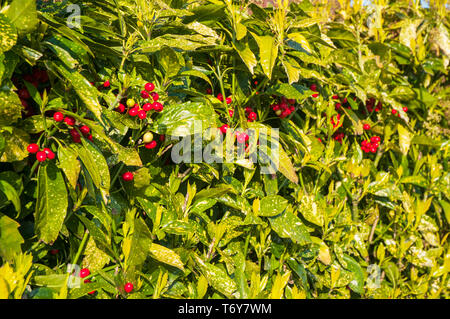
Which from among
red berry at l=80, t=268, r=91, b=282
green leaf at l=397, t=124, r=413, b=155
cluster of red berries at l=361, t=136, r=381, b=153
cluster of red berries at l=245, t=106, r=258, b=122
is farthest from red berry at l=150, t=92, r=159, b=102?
green leaf at l=397, t=124, r=413, b=155

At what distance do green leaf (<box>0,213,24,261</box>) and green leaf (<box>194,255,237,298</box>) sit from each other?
0.70 metres

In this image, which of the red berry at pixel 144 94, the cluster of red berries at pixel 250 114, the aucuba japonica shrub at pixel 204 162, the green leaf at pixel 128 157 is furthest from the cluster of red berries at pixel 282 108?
the green leaf at pixel 128 157

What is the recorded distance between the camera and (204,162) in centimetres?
167

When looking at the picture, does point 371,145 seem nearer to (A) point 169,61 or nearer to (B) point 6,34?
(A) point 169,61

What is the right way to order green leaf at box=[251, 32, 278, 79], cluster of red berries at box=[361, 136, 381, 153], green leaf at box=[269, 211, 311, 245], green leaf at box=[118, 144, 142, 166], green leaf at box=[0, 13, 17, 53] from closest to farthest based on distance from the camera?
1. green leaf at box=[0, 13, 17, 53]
2. green leaf at box=[118, 144, 142, 166]
3. green leaf at box=[251, 32, 278, 79]
4. green leaf at box=[269, 211, 311, 245]
5. cluster of red berries at box=[361, 136, 381, 153]

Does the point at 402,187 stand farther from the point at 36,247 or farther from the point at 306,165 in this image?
the point at 36,247

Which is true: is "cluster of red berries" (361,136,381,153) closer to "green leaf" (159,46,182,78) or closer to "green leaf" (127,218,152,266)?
"green leaf" (159,46,182,78)

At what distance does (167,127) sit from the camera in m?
1.46

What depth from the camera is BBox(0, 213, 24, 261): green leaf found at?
1218 millimetres

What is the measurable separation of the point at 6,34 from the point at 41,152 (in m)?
0.35

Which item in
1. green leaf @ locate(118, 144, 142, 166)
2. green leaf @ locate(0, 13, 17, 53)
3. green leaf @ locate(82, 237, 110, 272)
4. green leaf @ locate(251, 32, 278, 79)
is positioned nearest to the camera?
green leaf @ locate(0, 13, 17, 53)

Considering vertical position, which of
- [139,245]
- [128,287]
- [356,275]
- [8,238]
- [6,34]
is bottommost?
[356,275]

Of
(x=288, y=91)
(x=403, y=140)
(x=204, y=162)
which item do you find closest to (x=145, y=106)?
(x=204, y=162)

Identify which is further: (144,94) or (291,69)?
(291,69)
